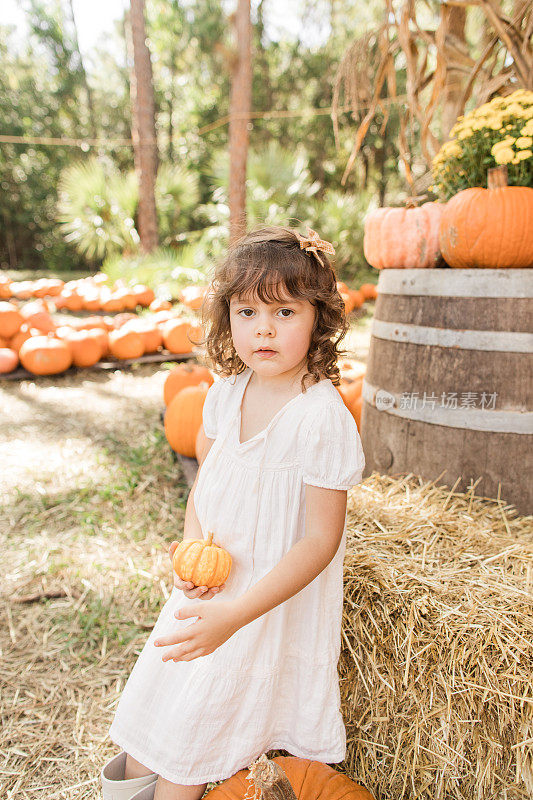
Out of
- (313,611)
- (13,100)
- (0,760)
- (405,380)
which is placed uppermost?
(13,100)

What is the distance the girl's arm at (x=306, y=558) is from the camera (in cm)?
111

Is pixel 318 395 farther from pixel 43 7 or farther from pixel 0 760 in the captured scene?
pixel 43 7

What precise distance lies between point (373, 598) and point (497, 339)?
103cm

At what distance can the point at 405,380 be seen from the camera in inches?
86.3

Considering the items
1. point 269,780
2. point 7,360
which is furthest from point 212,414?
point 7,360

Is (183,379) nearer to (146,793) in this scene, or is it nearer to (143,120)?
(146,793)

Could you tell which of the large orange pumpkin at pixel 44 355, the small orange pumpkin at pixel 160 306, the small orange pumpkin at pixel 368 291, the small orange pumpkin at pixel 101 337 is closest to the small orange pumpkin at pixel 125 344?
the small orange pumpkin at pixel 101 337

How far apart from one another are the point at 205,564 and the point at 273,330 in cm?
57

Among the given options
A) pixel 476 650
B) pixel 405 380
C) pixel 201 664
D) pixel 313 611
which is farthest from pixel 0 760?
pixel 405 380

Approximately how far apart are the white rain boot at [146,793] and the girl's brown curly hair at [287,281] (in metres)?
1.05

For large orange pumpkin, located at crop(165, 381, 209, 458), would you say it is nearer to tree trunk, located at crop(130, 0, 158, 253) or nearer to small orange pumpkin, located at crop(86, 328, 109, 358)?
small orange pumpkin, located at crop(86, 328, 109, 358)

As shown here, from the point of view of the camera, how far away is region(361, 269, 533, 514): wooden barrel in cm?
193

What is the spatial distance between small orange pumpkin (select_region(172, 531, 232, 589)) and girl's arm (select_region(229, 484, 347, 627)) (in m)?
0.15

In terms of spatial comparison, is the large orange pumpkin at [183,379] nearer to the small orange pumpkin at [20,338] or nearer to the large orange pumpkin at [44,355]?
the large orange pumpkin at [44,355]
